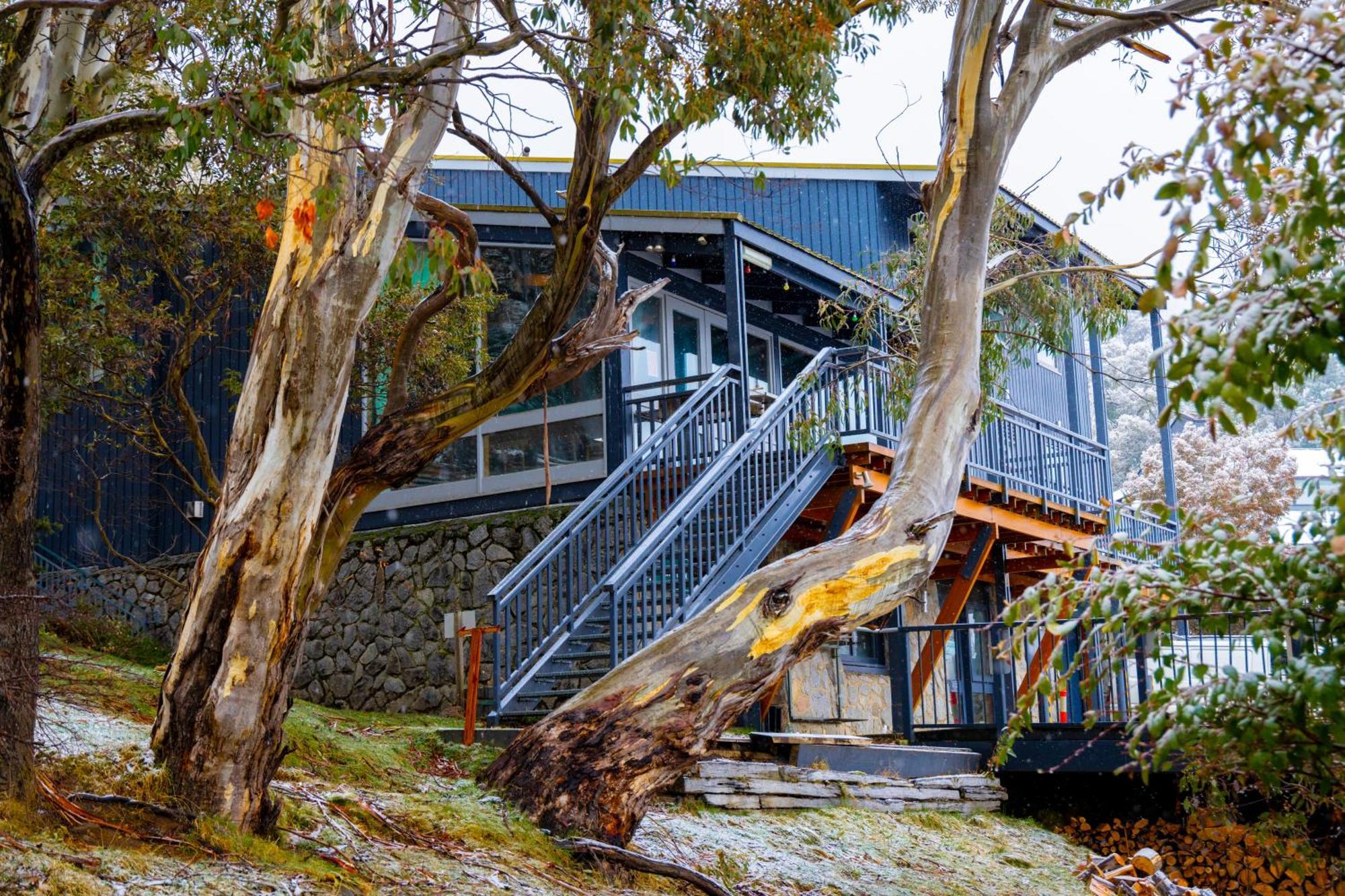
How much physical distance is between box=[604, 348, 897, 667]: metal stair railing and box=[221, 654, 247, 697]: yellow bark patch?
14.3ft

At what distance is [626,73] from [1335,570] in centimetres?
471

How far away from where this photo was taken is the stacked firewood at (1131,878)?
9.44m

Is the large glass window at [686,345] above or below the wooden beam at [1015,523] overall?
above

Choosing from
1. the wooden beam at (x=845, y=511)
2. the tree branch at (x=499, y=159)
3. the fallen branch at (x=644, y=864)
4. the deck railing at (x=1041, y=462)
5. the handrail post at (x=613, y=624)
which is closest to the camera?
the fallen branch at (x=644, y=864)

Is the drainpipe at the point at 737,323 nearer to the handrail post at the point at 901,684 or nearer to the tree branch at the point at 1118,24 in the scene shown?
the handrail post at the point at 901,684

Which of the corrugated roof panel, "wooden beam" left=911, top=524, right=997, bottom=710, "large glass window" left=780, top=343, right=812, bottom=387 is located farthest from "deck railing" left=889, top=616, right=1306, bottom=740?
the corrugated roof panel

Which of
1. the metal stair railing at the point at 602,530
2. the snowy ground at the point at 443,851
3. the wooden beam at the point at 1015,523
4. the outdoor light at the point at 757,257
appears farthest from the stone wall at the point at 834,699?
the outdoor light at the point at 757,257

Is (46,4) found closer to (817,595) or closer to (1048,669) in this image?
(817,595)

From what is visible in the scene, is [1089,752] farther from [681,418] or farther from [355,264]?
[355,264]

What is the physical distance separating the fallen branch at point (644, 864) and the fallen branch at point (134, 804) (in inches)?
81.6

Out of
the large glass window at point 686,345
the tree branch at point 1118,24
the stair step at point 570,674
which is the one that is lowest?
the stair step at point 570,674

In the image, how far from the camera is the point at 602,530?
13711 mm

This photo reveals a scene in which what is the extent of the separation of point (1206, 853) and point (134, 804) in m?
9.15

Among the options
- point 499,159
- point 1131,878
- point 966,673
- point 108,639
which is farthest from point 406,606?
point 1131,878
